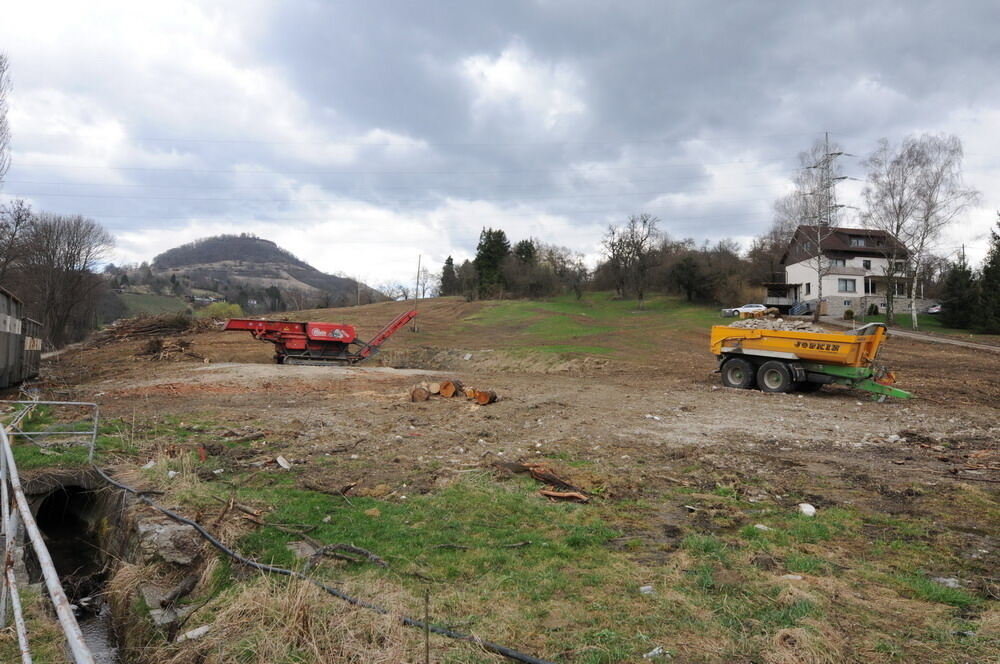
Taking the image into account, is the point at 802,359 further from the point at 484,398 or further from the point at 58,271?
the point at 58,271

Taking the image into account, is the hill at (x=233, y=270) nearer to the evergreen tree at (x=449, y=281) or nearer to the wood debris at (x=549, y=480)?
the evergreen tree at (x=449, y=281)

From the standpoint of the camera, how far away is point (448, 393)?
1459 cm

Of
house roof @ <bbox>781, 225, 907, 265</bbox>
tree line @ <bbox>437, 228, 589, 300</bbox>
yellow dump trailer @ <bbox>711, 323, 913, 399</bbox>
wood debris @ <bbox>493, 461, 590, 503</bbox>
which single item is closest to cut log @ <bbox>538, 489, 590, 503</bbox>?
wood debris @ <bbox>493, 461, 590, 503</bbox>

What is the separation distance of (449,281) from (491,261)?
14.0 meters

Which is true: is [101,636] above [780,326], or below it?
below

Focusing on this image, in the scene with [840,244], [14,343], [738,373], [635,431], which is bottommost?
[635,431]

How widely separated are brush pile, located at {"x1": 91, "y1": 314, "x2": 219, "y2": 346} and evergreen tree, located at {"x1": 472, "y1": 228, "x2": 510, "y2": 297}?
3781 centimetres

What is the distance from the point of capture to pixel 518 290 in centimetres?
7056

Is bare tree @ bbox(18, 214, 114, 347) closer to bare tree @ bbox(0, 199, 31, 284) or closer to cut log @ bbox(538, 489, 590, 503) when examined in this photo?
bare tree @ bbox(0, 199, 31, 284)

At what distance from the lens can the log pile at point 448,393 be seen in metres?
13.7

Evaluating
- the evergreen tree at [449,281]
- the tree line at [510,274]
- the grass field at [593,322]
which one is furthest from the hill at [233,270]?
the grass field at [593,322]

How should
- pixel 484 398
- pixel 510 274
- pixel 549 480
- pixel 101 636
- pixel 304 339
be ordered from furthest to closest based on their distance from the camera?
pixel 510 274 → pixel 304 339 → pixel 484 398 → pixel 549 480 → pixel 101 636

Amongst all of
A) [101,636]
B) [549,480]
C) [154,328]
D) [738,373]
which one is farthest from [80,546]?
[154,328]

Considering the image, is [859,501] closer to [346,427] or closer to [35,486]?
[346,427]
